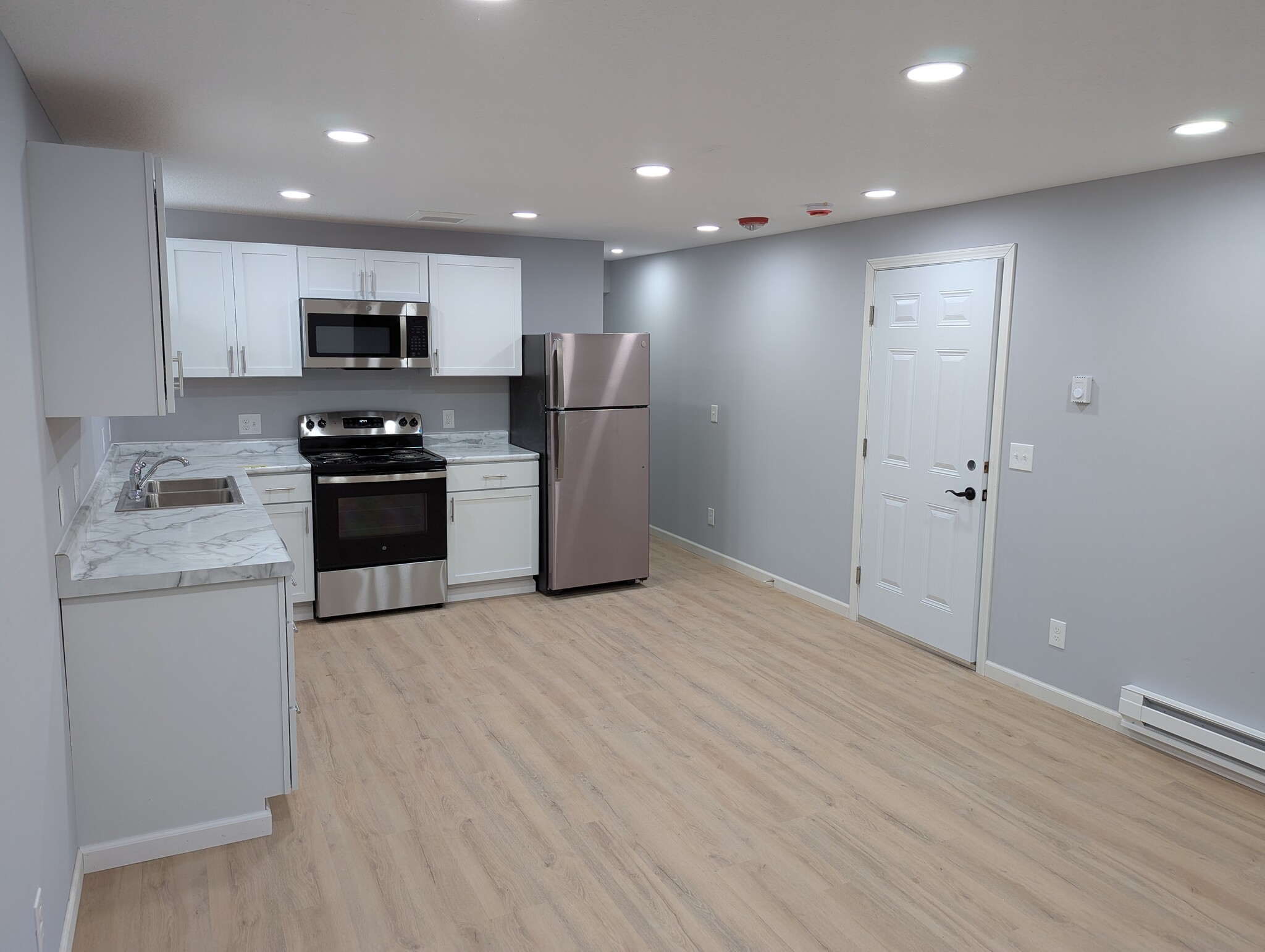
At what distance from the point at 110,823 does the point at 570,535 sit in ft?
9.89

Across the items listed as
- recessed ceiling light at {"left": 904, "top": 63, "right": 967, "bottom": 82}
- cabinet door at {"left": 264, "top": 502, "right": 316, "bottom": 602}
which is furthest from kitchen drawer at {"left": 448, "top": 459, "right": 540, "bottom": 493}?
recessed ceiling light at {"left": 904, "top": 63, "right": 967, "bottom": 82}

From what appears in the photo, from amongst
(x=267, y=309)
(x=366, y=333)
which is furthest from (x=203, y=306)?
(x=366, y=333)

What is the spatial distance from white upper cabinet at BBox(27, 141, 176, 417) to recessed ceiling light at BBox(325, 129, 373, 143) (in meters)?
0.56

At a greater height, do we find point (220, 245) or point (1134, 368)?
point (220, 245)

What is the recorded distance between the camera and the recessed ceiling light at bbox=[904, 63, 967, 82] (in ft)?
6.64

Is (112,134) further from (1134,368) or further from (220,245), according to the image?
(1134,368)

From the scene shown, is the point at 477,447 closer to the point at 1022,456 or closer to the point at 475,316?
the point at 475,316

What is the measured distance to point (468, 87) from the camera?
7.40 feet

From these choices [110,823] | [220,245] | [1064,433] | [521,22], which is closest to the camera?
[521,22]

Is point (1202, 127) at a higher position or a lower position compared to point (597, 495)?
higher

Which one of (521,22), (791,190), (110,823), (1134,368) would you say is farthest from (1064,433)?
(110,823)

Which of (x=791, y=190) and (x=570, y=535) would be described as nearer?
(x=791, y=190)

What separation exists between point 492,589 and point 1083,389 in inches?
135

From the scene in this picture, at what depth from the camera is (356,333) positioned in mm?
4832
